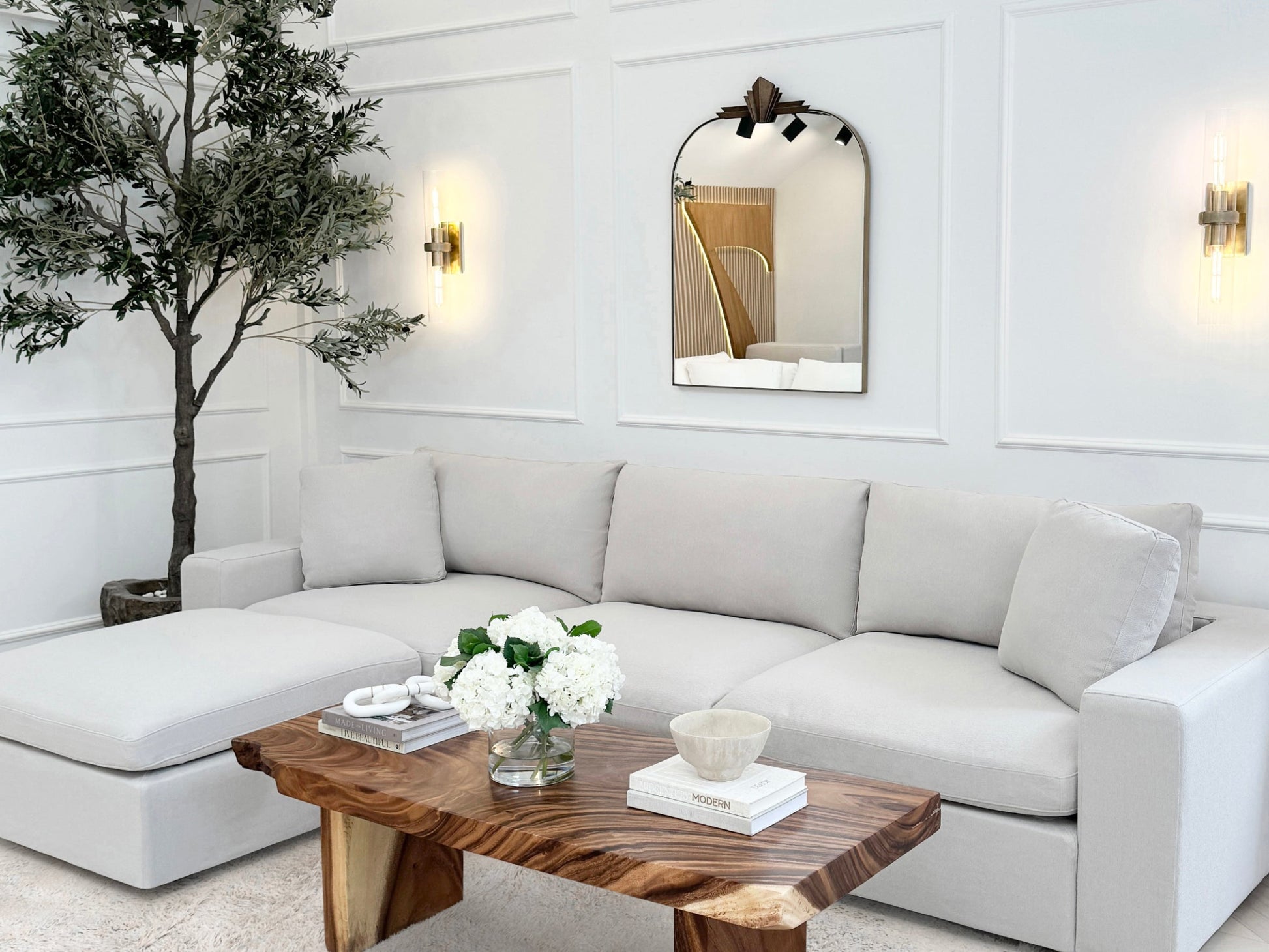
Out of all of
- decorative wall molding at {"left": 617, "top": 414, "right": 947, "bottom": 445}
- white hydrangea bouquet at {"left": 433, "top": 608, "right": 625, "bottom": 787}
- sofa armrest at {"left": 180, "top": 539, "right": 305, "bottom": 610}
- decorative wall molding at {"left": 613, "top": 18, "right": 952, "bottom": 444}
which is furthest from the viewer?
sofa armrest at {"left": 180, "top": 539, "right": 305, "bottom": 610}

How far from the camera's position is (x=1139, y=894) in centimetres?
227

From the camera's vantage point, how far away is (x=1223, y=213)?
3.02m

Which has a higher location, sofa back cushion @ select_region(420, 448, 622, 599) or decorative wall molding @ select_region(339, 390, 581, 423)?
decorative wall molding @ select_region(339, 390, 581, 423)

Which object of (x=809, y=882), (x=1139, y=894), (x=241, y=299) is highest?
(x=241, y=299)

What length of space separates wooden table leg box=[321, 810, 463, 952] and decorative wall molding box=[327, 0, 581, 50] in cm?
283

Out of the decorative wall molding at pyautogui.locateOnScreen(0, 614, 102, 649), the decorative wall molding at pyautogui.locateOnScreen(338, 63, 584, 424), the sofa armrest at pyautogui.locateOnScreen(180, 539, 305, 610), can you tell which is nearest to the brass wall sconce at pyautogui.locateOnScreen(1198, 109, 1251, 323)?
the decorative wall molding at pyautogui.locateOnScreen(338, 63, 584, 424)

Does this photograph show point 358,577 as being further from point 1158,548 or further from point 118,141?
point 1158,548

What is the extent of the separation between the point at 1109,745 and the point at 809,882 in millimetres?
778

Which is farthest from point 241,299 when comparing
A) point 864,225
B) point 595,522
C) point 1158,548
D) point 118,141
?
point 1158,548

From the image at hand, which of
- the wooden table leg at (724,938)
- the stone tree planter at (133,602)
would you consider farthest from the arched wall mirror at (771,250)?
the wooden table leg at (724,938)

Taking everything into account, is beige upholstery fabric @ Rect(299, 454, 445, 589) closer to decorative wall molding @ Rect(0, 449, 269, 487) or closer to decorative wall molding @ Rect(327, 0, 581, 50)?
decorative wall molding @ Rect(0, 449, 269, 487)

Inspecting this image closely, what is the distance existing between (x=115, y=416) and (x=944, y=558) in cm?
306

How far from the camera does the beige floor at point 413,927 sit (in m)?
2.51

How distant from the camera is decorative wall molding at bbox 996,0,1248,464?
3.16 m
